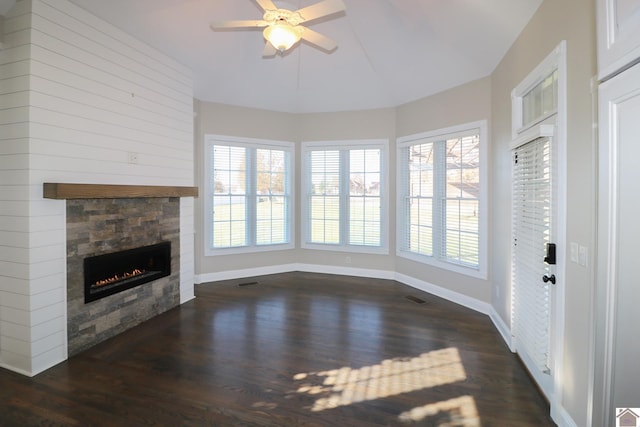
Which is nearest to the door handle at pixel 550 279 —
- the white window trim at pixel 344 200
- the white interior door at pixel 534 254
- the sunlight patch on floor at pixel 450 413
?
the white interior door at pixel 534 254

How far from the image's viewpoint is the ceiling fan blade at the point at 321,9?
8.48 feet

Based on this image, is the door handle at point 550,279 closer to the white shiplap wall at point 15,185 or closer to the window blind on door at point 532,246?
the window blind on door at point 532,246

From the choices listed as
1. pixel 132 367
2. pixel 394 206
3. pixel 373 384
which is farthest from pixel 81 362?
pixel 394 206

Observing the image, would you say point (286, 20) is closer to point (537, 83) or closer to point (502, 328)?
point (537, 83)

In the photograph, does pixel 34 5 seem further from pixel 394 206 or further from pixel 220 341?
pixel 394 206

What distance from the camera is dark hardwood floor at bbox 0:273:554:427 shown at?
7.36 feet

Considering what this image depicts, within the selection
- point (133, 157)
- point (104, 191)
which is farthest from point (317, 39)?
point (104, 191)

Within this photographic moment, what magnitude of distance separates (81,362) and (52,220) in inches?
50.8

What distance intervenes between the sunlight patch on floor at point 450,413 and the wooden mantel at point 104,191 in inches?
125

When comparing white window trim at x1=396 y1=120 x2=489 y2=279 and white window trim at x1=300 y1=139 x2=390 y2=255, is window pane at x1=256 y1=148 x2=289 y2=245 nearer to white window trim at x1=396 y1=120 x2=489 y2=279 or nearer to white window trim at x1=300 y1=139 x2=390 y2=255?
white window trim at x1=300 y1=139 x2=390 y2=255

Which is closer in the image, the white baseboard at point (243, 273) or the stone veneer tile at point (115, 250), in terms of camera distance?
the stone veneer tile at point (115, 250)

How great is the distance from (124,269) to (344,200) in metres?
3.71

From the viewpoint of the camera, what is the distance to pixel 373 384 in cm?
261

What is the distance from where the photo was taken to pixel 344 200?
6.16 m
